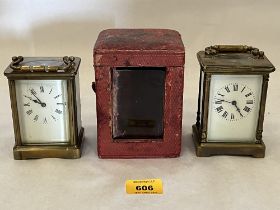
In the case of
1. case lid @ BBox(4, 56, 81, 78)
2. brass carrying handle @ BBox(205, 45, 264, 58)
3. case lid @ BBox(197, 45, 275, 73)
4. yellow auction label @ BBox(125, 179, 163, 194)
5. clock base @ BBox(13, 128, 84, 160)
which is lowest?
yellow auction label @ BBox(125, 179, 163, 194)

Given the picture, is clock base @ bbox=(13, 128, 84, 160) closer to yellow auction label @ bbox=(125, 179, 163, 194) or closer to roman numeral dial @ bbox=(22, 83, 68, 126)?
roman numeral dial @ bbox=(22, 83, 68, 126)

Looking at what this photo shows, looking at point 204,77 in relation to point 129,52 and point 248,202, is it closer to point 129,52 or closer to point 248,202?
point 129,52

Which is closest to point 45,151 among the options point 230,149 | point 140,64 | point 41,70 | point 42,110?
point 42,110

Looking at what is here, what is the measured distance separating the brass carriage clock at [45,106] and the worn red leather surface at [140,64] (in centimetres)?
8

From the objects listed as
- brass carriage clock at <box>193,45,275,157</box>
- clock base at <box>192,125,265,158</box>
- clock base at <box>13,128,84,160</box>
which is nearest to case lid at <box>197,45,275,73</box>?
brass carriage clock at <box>193,45,275,157</box>

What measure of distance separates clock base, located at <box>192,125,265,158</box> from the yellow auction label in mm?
224

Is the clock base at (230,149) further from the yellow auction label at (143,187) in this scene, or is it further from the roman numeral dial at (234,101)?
the yellow auction label at (143,187)

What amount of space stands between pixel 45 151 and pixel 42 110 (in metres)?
0.14

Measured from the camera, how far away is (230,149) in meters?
1.71

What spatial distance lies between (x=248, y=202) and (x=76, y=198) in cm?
48

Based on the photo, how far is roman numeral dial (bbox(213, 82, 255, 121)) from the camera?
5.41 feet

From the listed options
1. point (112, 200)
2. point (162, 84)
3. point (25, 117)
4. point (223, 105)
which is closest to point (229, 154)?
point (223, 105)

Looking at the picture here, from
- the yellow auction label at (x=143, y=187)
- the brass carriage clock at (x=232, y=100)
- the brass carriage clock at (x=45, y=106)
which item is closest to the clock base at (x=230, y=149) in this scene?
the brass carriage clock at (x=232, y=100)

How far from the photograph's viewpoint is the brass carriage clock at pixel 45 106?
159 centimetres
